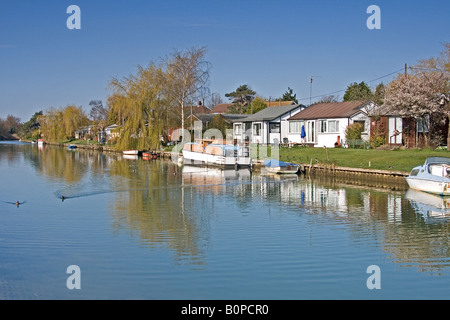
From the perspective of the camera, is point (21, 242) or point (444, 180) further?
point (444, 180)

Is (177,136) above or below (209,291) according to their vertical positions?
above

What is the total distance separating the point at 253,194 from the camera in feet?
91.1

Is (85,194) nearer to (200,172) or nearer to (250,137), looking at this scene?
(200,172)

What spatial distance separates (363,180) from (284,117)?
76.3 ft

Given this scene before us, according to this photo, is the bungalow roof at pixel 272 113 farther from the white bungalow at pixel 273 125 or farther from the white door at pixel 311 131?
the white door at pixel 311 131

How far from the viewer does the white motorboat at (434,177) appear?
994 inches

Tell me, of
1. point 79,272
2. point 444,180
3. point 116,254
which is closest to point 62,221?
point 116,254

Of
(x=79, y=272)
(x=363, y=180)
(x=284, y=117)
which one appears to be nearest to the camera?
(x=79, y=272)

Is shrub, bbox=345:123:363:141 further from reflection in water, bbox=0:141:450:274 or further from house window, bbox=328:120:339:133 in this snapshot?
reflection in water, bbox=0:141:450:274

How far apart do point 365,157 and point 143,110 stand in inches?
1322

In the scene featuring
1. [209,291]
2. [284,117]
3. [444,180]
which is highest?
[284,117]

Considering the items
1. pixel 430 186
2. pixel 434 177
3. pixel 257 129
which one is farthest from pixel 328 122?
pixel 434 177

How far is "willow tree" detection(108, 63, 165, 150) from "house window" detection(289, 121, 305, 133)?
1713 cm

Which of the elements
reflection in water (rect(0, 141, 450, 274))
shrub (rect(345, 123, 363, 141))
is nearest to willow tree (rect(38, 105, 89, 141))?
reflection in water (rect(0, 141, 450, 274))
